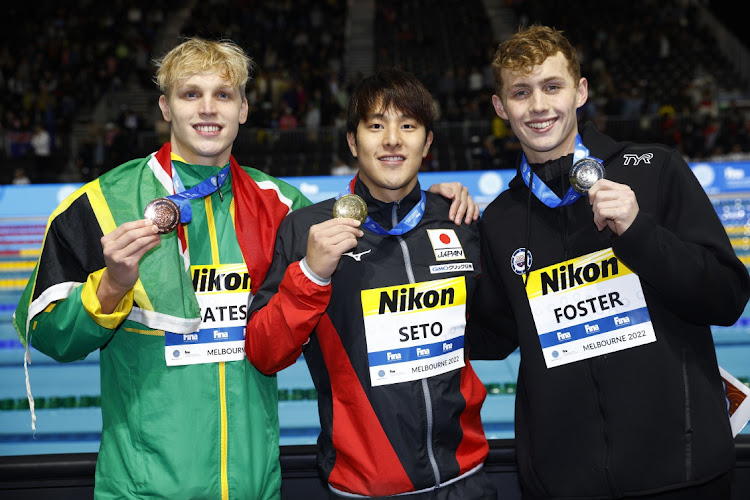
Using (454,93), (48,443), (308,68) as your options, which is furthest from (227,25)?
(48,443)

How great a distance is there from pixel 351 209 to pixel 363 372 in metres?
0.49

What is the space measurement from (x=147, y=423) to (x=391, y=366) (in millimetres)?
751

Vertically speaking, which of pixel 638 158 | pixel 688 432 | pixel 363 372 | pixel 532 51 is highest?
pixel 532 51

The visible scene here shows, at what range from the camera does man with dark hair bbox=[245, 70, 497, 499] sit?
2.10m

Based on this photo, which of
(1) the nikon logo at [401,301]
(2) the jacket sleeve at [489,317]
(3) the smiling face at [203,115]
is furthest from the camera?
(2) the jacket sleeve at [489,317]

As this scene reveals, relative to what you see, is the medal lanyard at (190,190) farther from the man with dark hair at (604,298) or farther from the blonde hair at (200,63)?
the man with dark hair at (604,298)

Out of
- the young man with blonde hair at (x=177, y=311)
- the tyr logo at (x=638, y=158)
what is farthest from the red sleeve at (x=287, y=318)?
the tyr logo at (x=638, y=158)

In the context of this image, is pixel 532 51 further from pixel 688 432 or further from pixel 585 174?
pixel 688 432

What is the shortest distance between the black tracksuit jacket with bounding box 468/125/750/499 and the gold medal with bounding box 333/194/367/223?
0.52m

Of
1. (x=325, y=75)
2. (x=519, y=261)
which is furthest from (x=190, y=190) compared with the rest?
(x=325, y=75)

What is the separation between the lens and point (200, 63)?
2334mm

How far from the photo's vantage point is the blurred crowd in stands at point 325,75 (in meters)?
13.4

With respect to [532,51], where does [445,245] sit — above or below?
below

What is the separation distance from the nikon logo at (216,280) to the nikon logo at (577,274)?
0.96 meters
